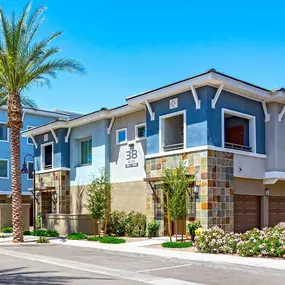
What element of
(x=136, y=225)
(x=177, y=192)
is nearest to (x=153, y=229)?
(x=136, y=225)

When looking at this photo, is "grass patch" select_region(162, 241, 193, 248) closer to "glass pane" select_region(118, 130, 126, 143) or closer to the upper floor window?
the upper floor window

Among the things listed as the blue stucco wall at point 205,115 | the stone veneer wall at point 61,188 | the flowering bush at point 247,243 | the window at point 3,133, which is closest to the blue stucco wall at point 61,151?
the stone veneer wall at point 61,188

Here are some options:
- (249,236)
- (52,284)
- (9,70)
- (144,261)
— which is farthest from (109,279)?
(9,70)

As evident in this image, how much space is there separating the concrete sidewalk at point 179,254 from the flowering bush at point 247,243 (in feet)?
1.25

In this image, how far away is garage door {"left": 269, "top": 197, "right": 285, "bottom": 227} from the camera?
2309 centimetres

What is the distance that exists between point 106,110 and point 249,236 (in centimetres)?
1264

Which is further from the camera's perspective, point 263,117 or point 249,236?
point 263,117

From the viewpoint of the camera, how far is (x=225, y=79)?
1958 centimetres

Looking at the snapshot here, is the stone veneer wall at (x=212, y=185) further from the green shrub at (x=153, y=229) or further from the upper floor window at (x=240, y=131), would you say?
the green shrub at (x=153, y=229)

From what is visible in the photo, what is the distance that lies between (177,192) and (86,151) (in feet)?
36.4

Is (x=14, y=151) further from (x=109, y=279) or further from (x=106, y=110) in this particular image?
(x=109, y=279)

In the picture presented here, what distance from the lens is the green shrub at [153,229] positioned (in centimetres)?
2130

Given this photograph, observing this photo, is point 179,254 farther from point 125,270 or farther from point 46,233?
point 46,233

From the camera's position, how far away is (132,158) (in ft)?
80.4
